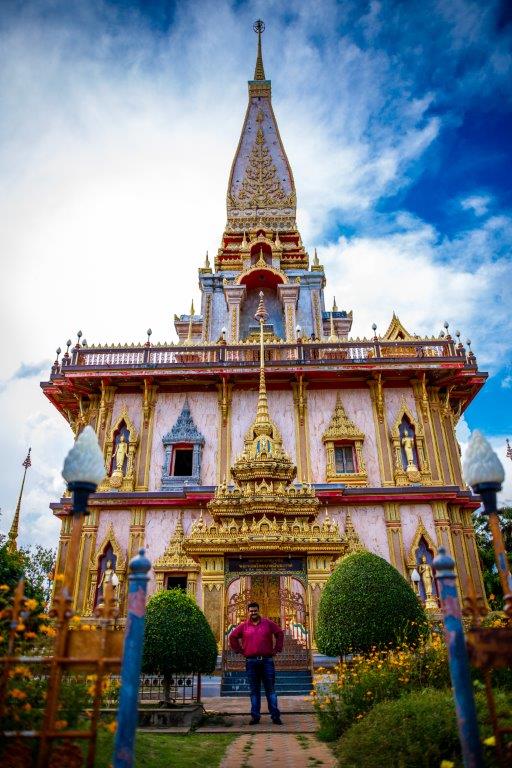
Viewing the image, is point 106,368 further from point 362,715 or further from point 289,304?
point 362,715

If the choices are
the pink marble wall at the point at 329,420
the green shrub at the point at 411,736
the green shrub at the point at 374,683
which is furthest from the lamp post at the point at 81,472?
the pink marble wall at the point at 329,420

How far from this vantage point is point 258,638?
325 inches

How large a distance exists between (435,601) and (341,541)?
18.5 feet

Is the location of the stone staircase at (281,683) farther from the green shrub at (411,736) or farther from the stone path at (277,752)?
the green shrub at (411,736)

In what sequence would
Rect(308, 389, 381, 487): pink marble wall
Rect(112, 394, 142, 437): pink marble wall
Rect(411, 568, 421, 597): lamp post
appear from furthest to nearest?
Rect(112, 394, 142, 437): pink marble wall < Rect(308, 389, 381, 487): pink marble wall < Rect(411, 568, 421, 597): lamp post

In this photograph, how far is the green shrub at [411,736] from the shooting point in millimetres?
4691

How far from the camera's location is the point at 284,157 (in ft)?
104

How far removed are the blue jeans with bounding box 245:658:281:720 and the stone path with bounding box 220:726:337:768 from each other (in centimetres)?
69

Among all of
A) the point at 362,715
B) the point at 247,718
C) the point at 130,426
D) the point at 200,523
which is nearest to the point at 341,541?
the point at 200,523

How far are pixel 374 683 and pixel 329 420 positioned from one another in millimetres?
12463

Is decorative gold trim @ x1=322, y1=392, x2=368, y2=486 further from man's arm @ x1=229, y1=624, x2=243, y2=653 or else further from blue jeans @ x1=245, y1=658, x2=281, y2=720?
blue jeans @ x1=245, y1=658, x2=281, y2=720

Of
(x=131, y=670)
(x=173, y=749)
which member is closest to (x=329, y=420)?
(x=173, y=749)

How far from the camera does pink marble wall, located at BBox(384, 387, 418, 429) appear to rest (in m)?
19.2

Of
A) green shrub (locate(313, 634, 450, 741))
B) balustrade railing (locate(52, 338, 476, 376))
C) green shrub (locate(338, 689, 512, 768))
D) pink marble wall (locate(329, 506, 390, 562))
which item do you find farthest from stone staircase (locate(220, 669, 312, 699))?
balustrade railing (locate(52, 338, 476, 376))
